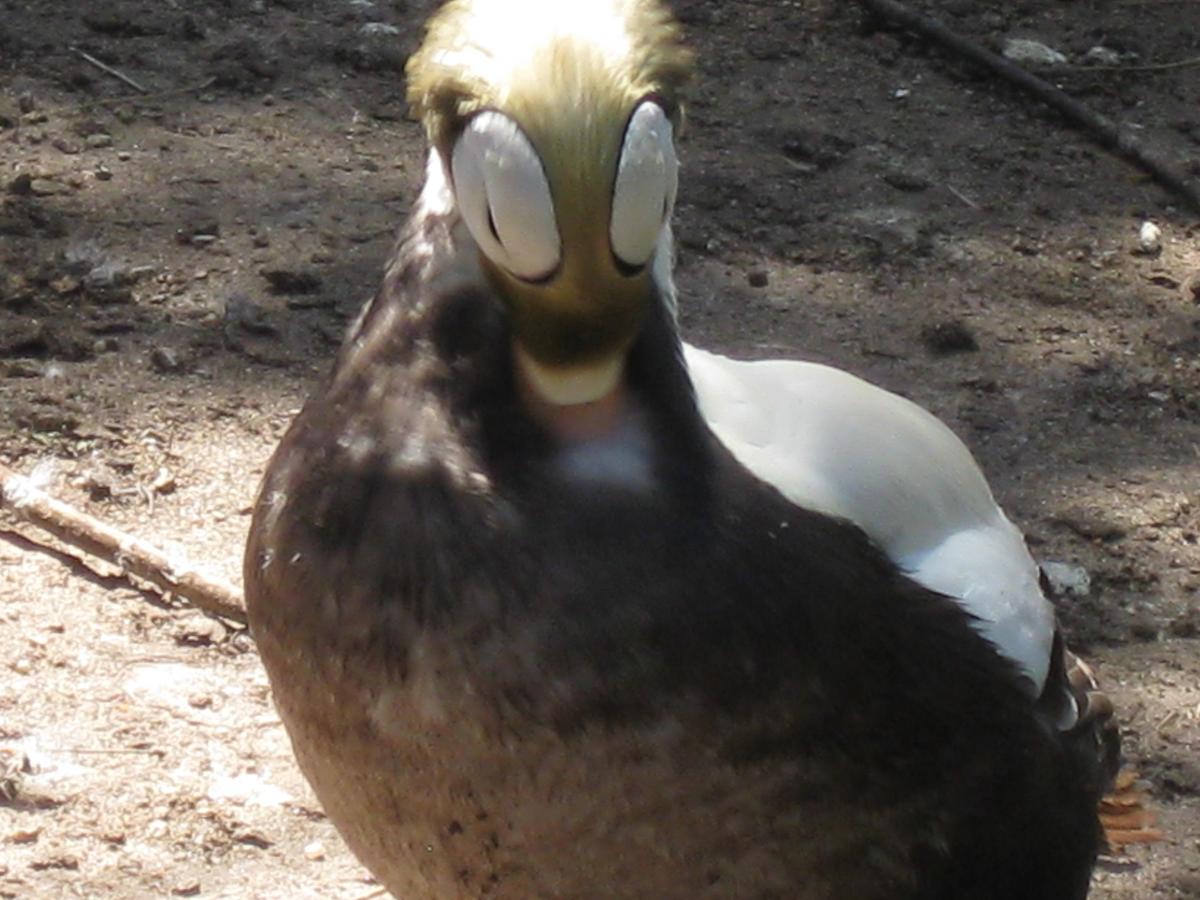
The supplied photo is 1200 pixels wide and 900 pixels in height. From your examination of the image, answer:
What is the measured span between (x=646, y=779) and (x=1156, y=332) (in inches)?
87.6

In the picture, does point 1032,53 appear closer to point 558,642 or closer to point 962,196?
point 962,196

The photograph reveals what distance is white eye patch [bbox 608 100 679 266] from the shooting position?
1521 mm

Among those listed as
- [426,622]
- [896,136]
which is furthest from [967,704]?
[896,136]

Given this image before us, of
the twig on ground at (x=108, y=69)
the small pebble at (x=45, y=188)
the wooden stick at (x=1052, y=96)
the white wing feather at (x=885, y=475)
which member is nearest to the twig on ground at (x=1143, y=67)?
the wooden stick at (x=1052, y=96)

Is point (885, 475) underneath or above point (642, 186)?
underneath

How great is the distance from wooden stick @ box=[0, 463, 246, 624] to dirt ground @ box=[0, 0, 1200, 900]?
0.03m

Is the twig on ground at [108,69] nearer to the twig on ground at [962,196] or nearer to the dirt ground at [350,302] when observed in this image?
the dirt ground at [350,302]

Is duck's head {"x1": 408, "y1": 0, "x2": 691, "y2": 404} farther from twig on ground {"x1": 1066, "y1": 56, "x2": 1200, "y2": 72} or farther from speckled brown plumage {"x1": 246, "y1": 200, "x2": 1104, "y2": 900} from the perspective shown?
twig on ground {"x1": 1066, "y1": 56, "x2": 1200, "y2": 72}

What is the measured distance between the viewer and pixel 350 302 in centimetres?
356

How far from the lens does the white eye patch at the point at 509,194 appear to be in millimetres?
1516

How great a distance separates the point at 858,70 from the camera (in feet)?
14.8

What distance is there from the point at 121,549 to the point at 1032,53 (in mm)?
2494

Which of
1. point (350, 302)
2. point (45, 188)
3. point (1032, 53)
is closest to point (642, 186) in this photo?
point (350, 302)

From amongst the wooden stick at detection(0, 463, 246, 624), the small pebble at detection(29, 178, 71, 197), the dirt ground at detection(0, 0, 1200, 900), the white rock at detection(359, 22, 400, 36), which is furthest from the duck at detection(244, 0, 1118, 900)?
the white rock at detection(359, 22, 400, 36)
